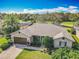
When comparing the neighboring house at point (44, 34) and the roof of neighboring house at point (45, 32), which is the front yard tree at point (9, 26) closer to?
the neighboring house at point (44, 34)

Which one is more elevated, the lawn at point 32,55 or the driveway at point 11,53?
the driveway at point 11,53

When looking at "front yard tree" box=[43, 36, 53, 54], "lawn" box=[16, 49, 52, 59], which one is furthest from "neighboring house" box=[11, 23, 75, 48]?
"lawn" box=[16, 49, 52, 59]

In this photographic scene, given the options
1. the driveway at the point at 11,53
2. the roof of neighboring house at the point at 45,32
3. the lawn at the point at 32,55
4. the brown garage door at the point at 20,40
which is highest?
the roof of neighboring house at the point at 45,32

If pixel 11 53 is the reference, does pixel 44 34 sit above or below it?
above

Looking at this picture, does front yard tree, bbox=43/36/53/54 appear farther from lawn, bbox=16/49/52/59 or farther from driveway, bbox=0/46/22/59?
driveway, bbox=0/46/22/59

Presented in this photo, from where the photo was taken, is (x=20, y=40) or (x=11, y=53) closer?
(x=11, y=53)

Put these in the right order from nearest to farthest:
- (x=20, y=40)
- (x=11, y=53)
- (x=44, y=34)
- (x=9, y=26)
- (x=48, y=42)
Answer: (x=11, y=53)
(x=48, y=42)
(x=44, y=34)
(x=20, y=40)
(x=9, y=26)

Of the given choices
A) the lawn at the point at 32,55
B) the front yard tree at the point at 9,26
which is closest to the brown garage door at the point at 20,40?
the front yard tree at the point at 9,26

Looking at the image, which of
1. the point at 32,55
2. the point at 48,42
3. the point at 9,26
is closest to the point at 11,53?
the point at 32,55

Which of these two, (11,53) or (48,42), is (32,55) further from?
(48,42)
